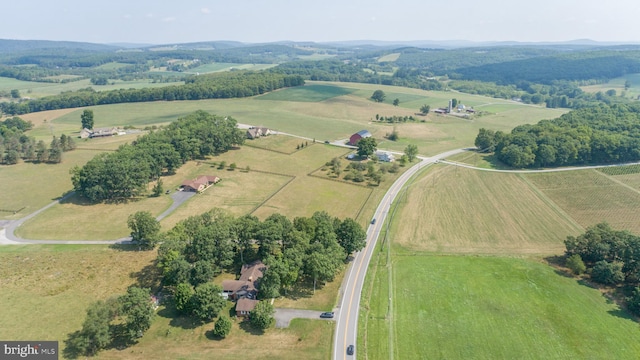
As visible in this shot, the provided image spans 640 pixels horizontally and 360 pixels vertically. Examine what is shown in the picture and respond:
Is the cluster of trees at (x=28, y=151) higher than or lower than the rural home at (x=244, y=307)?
higher

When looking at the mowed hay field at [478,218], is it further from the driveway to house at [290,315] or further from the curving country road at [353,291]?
the driveway to house at [290,315]

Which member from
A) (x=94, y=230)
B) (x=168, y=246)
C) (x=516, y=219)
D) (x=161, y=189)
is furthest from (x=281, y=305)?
(x=516, y=219)

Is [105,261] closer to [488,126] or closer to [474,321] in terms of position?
[474,321]

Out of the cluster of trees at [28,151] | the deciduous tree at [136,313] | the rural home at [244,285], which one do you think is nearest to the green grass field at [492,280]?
the rural home at [244,285]

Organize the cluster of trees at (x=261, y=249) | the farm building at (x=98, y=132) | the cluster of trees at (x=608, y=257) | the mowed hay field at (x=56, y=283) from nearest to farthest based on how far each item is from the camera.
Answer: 1. the mowed hay field at (x=56, y=283)
2. the cluster of trees at (x=261, y=249)
3. the cluster of trees at (x=608, y=257)
4. the farm building at (x=98, y=132)

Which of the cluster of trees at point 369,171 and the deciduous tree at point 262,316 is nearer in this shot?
the deciduous tree at point 262,316

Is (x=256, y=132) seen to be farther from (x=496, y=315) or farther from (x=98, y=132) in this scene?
(x=496, y=315)

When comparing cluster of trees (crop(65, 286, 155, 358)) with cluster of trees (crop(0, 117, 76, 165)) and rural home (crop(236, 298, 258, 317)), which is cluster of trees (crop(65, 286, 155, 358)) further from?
cluster of trees (crop(0, 117, 76, 165))
